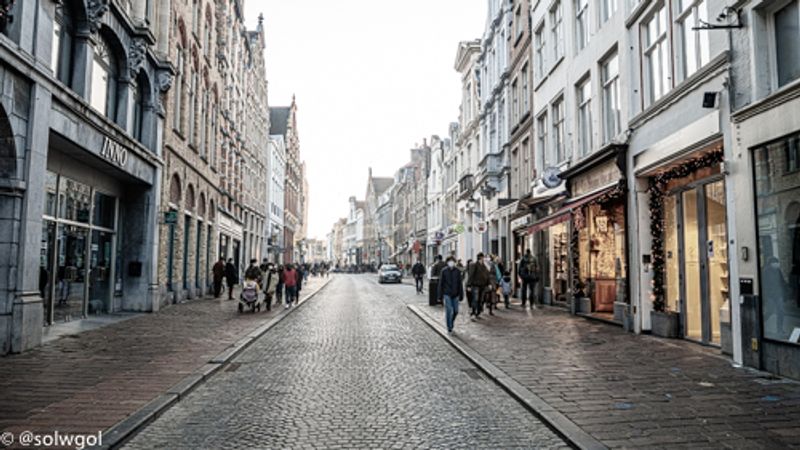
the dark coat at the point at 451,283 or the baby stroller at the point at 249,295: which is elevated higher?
the dark coat at the point at 451,283

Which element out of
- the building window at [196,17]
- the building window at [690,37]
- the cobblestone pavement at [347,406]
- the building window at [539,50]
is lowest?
the cobblestone pavement at [347,406]

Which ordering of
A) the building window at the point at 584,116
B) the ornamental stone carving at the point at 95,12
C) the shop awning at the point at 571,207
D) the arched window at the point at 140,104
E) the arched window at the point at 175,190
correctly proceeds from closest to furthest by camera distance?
the ornamental stone carving at the point at 95,12
the shop awning at the point at 571,207
the building window at the point at 584,116
the arched window at the point at 140,104
the arched window at the point at 175,190

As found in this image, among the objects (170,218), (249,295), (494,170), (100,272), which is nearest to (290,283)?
(249,295)

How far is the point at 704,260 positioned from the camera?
1088 centimetres

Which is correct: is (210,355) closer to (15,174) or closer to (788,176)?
(15,174)

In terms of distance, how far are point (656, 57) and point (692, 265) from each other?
4537mm

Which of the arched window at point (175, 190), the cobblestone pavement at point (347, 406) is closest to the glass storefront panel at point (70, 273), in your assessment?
the cobblestone pavement at point (347, 406)

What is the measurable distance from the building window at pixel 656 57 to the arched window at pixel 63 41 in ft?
41.0

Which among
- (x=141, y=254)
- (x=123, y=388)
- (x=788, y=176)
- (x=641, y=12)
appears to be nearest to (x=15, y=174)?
(x=123, y=388)

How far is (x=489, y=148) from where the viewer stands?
32188 millimetres

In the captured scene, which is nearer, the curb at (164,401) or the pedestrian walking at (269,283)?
the curb at (164,401)

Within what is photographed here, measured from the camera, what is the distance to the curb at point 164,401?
528cm

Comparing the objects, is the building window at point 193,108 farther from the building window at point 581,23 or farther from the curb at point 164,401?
the curb at point 164,401

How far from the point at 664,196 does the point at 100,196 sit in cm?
1436
